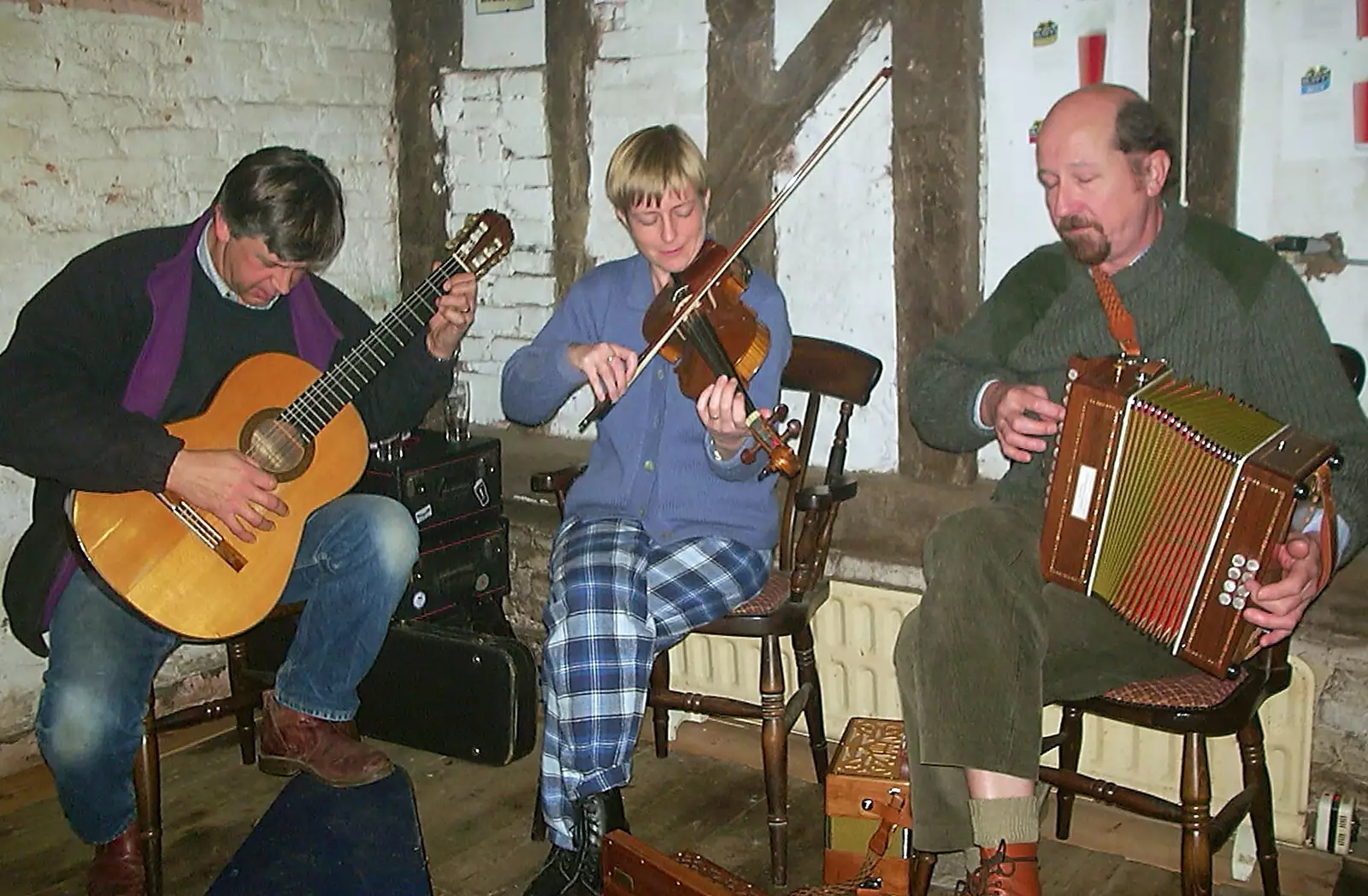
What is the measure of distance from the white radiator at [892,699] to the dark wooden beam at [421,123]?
1277 mm

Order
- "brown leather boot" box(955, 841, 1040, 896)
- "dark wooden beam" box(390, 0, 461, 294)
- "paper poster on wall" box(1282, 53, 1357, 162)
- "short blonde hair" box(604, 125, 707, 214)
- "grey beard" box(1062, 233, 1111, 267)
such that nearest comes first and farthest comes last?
"brown leather boot" box(955, 841, 1040, 896) < "grey beard" box(1062, 233, 1111, 267) < "paper poster on wall" box(1282, 53, 1357, 162) < "short blonde hair" box(604, 125, 707, 214) < "dark wooden beam" box(390, 0, 461, 294)

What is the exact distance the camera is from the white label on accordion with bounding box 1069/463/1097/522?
172 cm

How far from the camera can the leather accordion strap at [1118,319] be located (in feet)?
6.08

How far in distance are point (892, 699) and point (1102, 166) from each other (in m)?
1.16

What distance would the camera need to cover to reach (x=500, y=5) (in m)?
3.03

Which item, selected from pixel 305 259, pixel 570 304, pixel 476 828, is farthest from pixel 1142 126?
pixel 476 828

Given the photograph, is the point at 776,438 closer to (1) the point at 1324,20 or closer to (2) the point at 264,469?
(2) the point at 264,469

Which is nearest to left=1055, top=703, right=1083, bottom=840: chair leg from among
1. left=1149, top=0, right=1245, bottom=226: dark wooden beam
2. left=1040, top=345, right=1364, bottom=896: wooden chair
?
left=1040, top=345, right=1364, bottom=896: wooden chair

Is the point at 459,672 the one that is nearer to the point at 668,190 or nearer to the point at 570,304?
the point at 570,304

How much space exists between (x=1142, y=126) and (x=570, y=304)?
40.6 inches

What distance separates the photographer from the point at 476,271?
7.74 feet

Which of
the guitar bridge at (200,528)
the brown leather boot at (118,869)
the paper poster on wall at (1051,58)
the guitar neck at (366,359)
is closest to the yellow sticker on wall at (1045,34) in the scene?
the paper poster on wall at (1051,58)

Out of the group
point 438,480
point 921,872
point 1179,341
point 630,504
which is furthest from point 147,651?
point 1179,341

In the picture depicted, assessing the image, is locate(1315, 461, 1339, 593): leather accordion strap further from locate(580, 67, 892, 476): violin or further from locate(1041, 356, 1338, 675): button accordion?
locate(580, 67, 892, 476): violin
